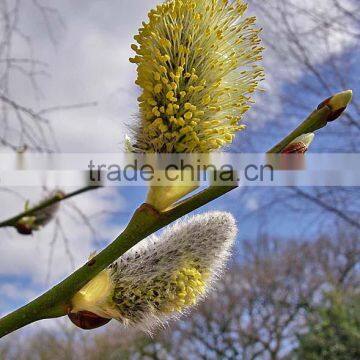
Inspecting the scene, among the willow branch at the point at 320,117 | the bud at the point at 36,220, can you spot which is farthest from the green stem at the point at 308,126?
the bud at the point at 36,220

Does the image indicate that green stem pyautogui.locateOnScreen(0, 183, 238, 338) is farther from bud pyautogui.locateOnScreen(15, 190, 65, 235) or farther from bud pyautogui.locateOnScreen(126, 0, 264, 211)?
bud pyautogui.locateOnScreen(15, 190, 65, 235)

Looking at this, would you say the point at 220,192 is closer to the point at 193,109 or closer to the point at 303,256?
the point at 193,109

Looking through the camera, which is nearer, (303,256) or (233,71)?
(233,71)

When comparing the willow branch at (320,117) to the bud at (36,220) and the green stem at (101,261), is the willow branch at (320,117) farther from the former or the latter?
the bud at (36,220)

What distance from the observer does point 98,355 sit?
571cm

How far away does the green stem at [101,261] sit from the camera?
401mm

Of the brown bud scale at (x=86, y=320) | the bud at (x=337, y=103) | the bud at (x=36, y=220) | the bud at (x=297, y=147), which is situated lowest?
the brown bud scale at (x=86, y=320)

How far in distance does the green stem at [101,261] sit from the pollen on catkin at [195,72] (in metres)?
0.07

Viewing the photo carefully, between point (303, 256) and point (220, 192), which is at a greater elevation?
point (220, 192)

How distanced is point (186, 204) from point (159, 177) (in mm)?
47

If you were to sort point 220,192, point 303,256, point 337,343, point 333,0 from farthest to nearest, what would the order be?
1. point 303,256
2. point 337,343
3. point 333,0
4. point 220,192

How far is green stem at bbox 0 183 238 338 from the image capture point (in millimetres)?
401

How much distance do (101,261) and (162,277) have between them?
11 centimetres

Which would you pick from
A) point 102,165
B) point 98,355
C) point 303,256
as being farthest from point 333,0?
point 98,355
